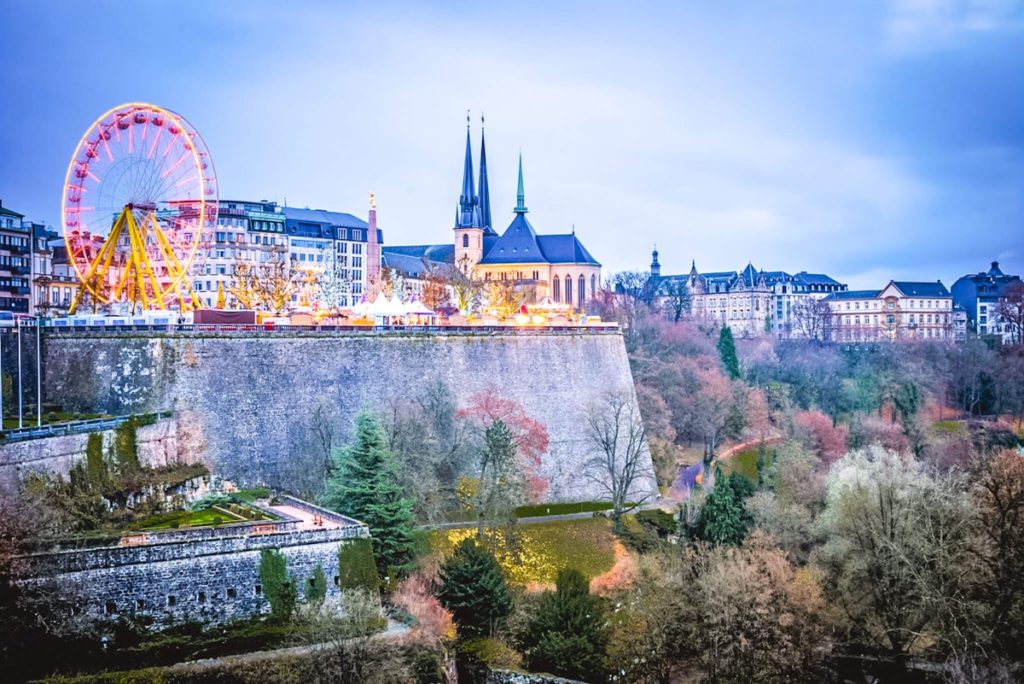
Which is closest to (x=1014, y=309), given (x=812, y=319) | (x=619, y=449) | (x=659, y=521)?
(x=812, y=319)

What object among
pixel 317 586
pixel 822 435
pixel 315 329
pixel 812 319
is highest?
pixel 812 319

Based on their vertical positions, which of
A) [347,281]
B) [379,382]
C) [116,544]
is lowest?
[116,544]

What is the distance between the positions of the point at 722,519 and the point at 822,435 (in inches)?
987

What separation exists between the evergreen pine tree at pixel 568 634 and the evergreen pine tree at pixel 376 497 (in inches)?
188

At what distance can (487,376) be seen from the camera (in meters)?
47.5

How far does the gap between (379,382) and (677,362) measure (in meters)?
27.0

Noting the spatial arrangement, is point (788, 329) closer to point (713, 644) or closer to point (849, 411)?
point (849, 411)

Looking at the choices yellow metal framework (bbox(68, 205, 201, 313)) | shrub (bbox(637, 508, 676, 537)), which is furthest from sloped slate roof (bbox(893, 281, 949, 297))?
yellow metal framework (bbox(68, 205, 201, 313))

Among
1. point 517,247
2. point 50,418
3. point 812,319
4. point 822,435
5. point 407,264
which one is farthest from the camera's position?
point 812,319

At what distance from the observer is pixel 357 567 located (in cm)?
3058

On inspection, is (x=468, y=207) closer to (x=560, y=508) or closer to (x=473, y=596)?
(x=560, y=508)

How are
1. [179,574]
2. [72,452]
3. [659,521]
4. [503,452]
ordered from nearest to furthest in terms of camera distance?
[179,574] → [72,452] → [503,452] → [659,521]

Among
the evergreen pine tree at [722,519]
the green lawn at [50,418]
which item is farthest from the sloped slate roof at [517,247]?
the green lawn at [50,418]

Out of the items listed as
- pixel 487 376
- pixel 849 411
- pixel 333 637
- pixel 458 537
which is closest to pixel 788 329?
pixel 849 411
